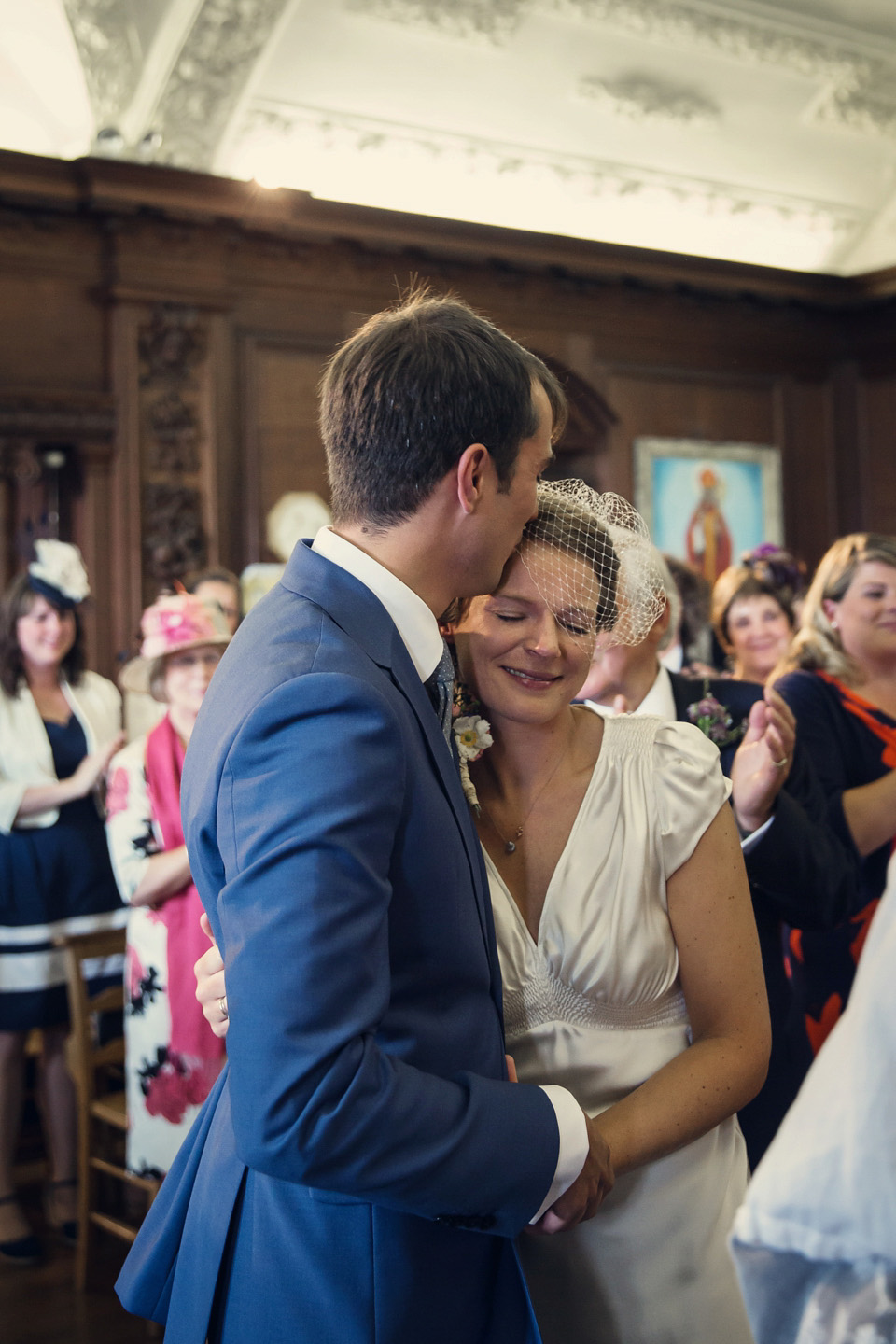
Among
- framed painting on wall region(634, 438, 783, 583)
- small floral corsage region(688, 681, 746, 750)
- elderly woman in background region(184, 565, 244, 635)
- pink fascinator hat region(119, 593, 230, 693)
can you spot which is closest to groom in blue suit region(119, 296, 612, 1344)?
small floral corsage region(688, 681, 746, 750)

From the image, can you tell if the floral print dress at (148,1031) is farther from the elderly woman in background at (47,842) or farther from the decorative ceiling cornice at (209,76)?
the decorative ceiling cornice at (209,76)

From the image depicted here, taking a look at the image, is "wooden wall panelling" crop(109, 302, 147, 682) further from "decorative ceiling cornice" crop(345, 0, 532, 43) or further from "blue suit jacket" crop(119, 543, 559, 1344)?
"blue suit jacket" crop(119, 543, 559, 1344)

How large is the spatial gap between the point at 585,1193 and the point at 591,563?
2.69ft

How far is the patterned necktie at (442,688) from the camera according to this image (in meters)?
1.39

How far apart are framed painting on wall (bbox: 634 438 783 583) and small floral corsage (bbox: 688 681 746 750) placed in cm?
477

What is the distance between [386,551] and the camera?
1328 millimetres

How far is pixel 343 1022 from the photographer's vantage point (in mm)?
1056

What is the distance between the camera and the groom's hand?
126 centimetres

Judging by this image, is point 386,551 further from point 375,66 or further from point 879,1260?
point 375,66

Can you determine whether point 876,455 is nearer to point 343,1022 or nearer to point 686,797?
point 686,797

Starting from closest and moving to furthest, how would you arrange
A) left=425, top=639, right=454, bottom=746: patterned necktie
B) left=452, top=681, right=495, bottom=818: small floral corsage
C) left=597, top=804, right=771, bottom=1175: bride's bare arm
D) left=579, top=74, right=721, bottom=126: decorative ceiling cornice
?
left=425, top=639, right=454, bottom=746: patterned necktie → left=597, top=804, right=771, bottom=1175: bride's bare arm → left=452, top=681, right=495, bottom=818: small floral corsage → left=579, top=74, right=721, bottom=126: decorative ceiling cornice

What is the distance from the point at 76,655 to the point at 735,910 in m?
3.33

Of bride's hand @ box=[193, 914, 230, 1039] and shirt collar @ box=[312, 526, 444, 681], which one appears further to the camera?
bride's hand @ box=[193, 914, 230, 1039]

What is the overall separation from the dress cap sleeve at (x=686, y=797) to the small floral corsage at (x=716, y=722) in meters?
0.78
